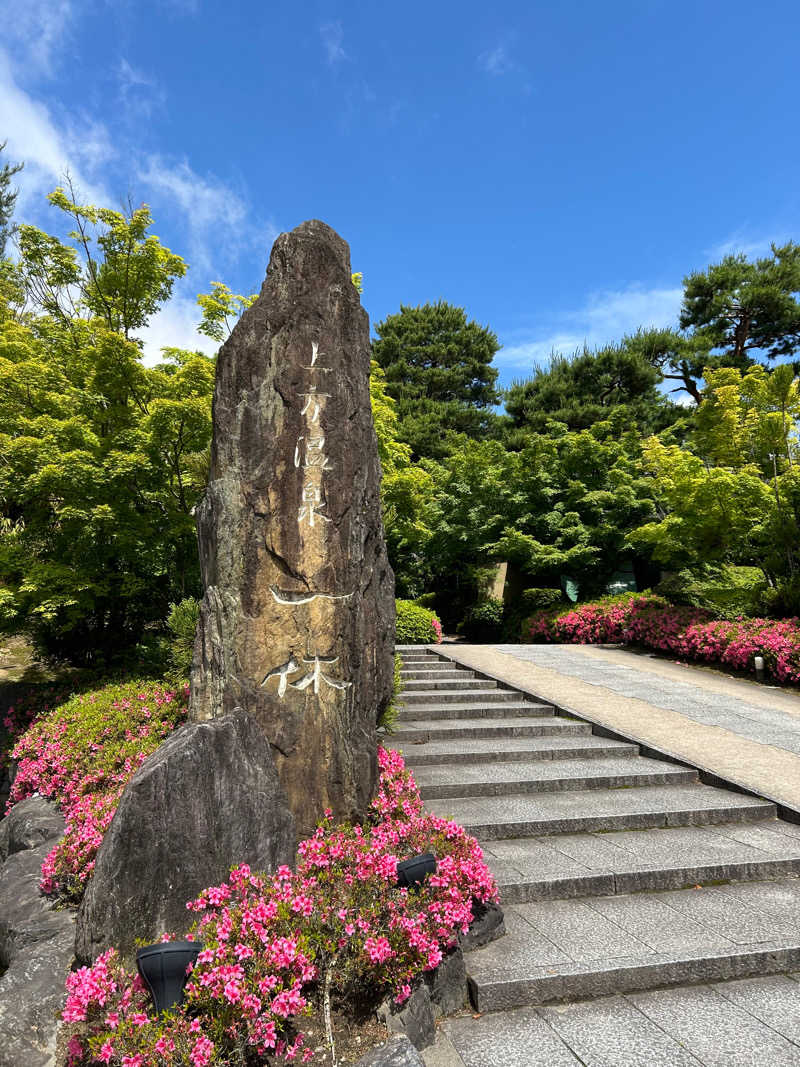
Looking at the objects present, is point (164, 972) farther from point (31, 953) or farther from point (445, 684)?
point (445, 684)

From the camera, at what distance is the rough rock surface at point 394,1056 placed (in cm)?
229

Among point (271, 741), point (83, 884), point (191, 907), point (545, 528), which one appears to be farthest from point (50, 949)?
point (545, 528)

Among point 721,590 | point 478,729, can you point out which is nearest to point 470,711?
point 478,729

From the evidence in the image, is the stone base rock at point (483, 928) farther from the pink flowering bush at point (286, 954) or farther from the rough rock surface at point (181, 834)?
the rough rock surface at point (181, 834)

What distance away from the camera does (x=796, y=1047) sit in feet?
8.74

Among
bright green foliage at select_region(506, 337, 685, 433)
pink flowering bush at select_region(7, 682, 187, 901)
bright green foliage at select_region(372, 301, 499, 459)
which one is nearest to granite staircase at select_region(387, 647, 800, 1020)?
pink flowering bush at select_region(7, 682, 187, 901)

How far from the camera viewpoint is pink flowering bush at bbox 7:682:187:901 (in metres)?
3.71

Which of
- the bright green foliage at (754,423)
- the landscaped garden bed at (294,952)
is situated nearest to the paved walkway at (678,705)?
the landscaped garden bed at (294,952)

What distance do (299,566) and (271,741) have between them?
1063 mm

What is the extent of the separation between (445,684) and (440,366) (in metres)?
20.7

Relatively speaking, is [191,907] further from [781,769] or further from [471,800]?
[781,769]

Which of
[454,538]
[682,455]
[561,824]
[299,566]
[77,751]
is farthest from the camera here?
[454,538]

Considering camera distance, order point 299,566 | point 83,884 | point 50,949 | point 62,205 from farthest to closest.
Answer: point 62,205, point 299,566, point 83,884, point 50,949

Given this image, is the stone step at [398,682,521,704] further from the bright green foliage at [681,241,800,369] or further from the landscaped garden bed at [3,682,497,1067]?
the bright green foliage at [681,241,800,369]
